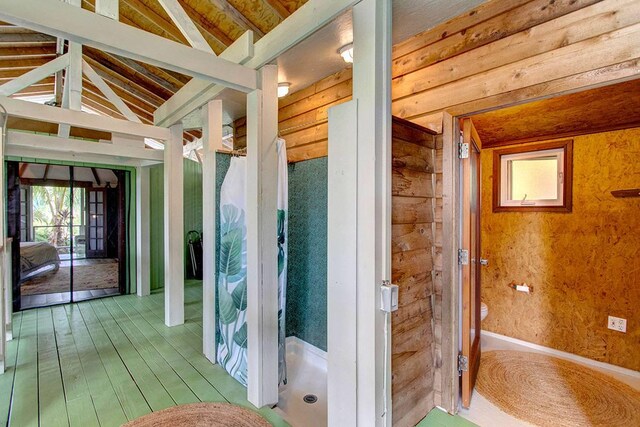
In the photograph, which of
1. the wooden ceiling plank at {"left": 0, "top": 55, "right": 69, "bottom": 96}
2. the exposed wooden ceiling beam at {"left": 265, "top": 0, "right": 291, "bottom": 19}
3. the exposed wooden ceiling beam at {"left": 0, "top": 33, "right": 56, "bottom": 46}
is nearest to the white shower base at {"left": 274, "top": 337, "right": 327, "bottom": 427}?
the exposed wooden ceiling beam at {"left": 265, "top": 0, "right": 291, "bottom": 19}

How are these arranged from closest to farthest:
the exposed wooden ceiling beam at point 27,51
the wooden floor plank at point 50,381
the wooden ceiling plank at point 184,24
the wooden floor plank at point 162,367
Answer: the wooden floor plank at point 50,381 < the wooden ceiling plank at point 184,24 < the wooden floor plank at point 162,367 < the exposed wooden ceiling beam at point 27,51

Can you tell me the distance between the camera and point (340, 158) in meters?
1.48

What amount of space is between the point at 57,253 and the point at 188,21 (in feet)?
14.1

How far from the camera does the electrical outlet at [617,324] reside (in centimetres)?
266

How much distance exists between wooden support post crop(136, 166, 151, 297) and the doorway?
1.13ft

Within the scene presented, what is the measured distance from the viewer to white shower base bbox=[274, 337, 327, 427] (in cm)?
208

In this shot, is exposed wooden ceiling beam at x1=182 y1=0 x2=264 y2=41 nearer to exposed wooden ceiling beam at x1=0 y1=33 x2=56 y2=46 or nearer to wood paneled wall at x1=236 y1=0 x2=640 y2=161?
wood paneled wall at x1=236 y1=0 x2=640 y2=161

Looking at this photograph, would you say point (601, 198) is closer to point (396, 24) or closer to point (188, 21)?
point (396, 24)

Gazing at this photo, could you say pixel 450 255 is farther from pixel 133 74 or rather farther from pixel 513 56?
pixel 133 74

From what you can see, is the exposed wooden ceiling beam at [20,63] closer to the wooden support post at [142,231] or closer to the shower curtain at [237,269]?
the wooden support post at [142,231]

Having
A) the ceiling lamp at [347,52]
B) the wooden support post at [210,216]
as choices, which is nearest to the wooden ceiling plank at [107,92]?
the wooden support post at [210,216]

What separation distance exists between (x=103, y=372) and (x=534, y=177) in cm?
454

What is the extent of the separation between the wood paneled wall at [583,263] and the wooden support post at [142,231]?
16.4 feet

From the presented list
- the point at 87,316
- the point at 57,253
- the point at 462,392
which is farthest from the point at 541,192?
the point at 57,253
